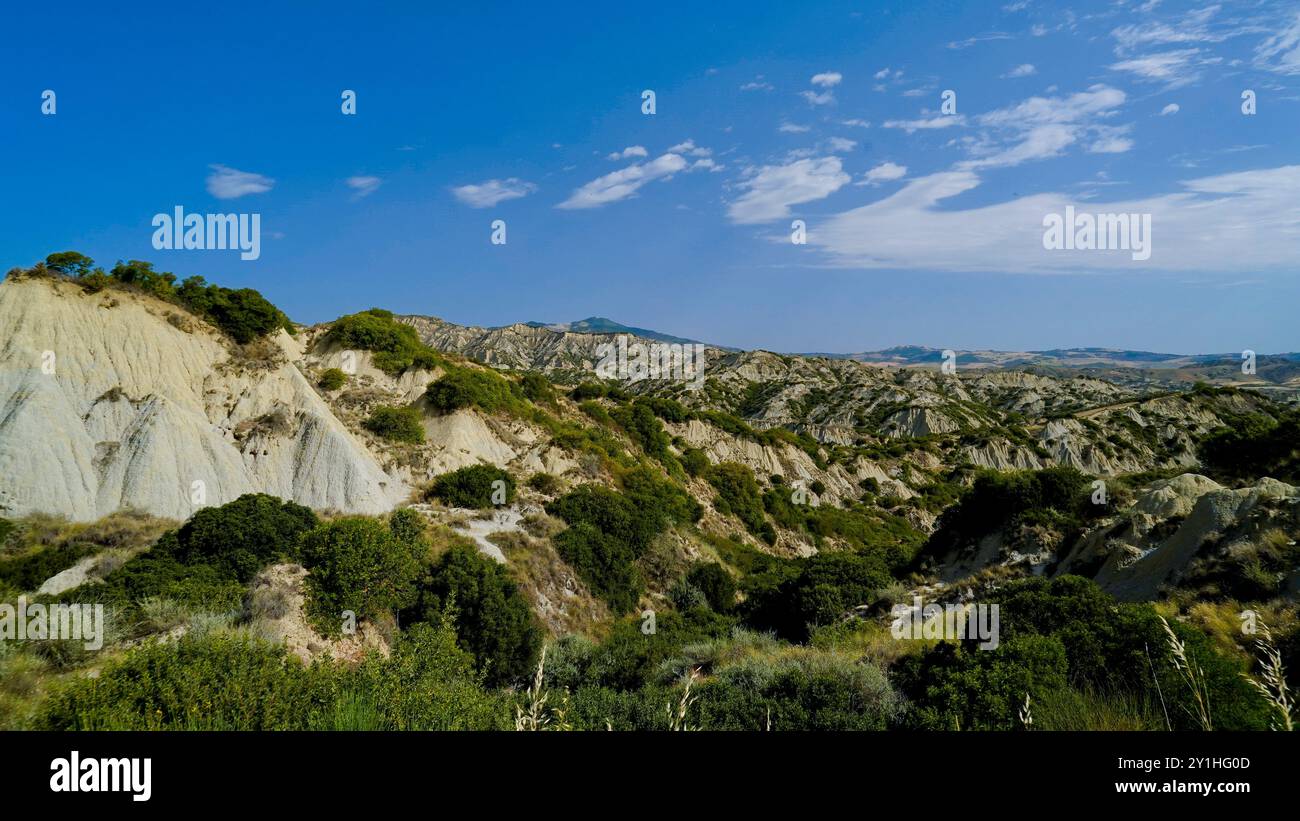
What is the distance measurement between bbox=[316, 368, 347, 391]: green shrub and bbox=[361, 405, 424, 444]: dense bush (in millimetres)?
2919

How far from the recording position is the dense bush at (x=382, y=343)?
33312 mm

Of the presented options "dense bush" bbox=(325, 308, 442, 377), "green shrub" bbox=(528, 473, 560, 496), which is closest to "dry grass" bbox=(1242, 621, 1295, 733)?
"green shrub" bbox=(528, 473, 560, 496)

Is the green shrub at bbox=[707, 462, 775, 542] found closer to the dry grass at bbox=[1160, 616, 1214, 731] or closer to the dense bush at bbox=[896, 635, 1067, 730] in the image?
the dense bush at bbox=[896, 635, 1067, 730]

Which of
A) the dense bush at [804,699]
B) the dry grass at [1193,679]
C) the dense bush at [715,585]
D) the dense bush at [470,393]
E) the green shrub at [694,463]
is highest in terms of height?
the dense bush at [470,393]

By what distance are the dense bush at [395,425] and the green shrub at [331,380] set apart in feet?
9.58

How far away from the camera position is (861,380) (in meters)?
118

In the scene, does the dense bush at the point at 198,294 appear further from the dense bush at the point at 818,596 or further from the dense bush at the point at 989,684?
the dense bush at the point at 989,684

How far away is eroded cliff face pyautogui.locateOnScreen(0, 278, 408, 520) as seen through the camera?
18.8 meters

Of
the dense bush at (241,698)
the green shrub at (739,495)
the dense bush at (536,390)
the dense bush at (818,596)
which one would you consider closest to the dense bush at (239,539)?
the dense bush at (241,698)
